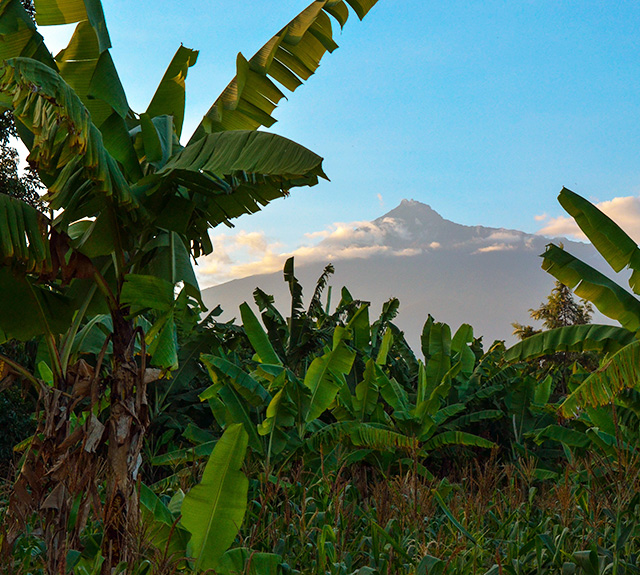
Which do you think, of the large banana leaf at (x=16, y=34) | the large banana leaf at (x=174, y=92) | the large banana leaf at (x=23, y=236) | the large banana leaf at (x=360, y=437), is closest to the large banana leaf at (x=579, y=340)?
the large banana leaf at (x=360, y=437)

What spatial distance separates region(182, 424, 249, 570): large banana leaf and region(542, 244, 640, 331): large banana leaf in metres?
5.87

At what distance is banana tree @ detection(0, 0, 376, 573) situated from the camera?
4.05 meters

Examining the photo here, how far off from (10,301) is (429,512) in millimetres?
3802

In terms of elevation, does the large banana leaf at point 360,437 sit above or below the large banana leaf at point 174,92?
below

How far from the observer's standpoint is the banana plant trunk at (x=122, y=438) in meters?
4.25

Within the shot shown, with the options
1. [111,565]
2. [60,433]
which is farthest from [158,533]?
[60,433]

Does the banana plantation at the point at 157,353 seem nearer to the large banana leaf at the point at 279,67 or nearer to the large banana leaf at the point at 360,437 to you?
the large banana leaf at the point at 279,67

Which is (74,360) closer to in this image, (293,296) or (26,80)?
(26,80)

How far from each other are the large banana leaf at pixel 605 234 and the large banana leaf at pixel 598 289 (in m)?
0.23

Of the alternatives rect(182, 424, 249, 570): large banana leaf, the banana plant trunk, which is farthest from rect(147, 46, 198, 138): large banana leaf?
rect(182, 424, 249, 570): large banana leaf

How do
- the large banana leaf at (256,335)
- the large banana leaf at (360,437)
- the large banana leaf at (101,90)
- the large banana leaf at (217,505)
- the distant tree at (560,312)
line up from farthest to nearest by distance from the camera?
the distant tree at (560,312), the large banana leaf at (256,335), the large banana leaf at (360,437), the large banana leaf at (101,90), the large banana leaf at (217,505)

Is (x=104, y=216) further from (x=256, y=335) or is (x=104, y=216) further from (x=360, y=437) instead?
(x=360, y=437)

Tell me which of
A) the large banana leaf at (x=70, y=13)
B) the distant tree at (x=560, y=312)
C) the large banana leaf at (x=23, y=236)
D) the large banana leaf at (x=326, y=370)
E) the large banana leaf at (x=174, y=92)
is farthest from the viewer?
the distant tree at (x=560, y=312)

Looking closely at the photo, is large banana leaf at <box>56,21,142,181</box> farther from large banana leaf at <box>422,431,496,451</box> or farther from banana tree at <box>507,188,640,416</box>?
large banana leaf at <box>422,431,496,451</box>
